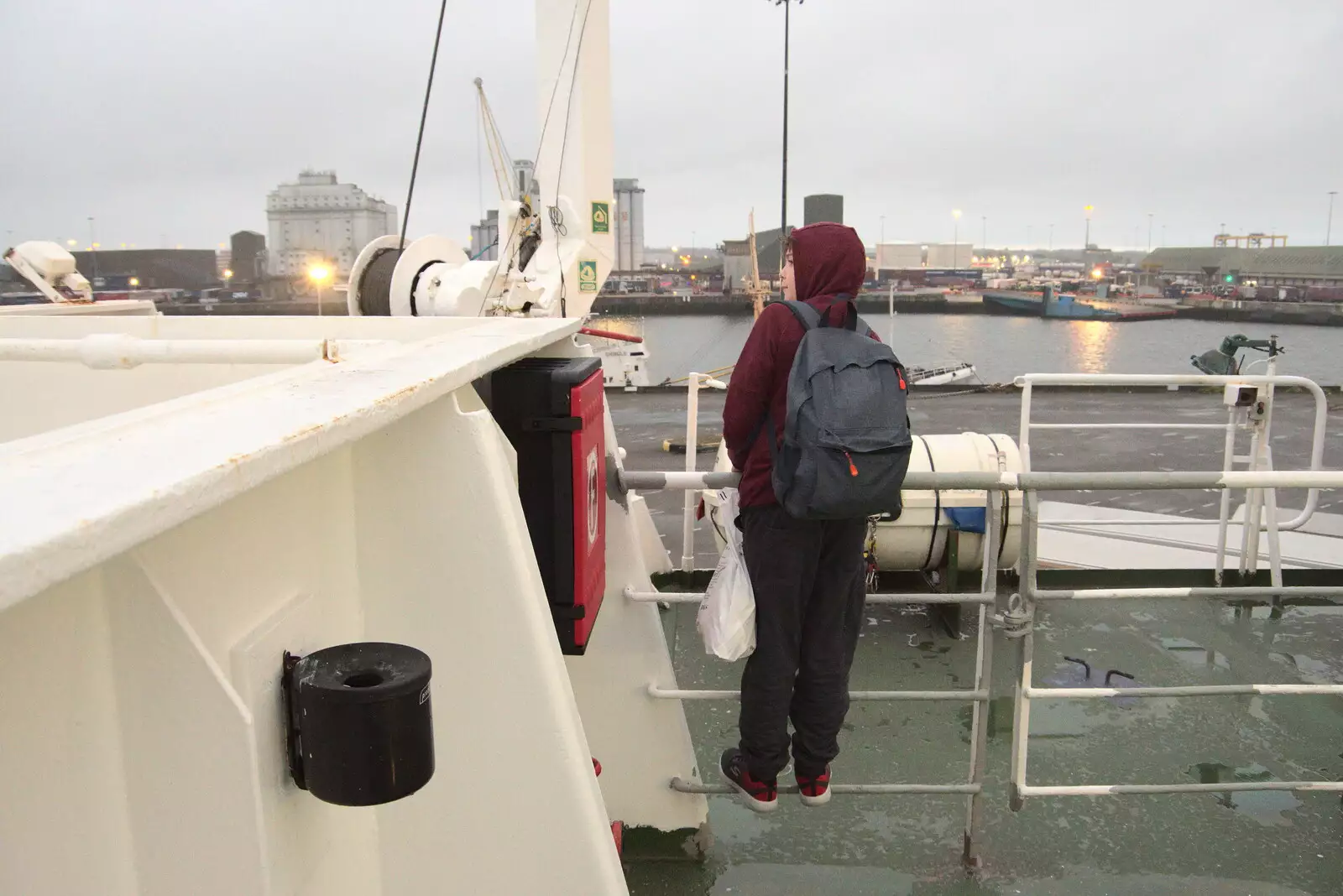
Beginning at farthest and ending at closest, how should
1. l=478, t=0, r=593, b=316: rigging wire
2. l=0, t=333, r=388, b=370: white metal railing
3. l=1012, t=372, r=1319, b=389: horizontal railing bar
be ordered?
l=478, t=0, r=593, b=316: rigging wire < l=1012, t=372, r=1319, b=389: horizontal railing bar < l=0, t=333, r=388, b=370: white metal railing

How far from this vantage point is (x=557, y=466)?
2041mm

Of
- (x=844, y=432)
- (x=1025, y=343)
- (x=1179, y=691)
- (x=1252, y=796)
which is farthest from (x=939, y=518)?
(x=1025, y=343)

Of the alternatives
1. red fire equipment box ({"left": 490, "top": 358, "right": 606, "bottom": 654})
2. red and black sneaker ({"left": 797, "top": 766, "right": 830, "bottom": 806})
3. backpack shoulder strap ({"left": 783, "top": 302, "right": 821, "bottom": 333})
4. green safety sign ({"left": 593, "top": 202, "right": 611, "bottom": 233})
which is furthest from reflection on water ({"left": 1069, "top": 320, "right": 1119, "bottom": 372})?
red fire equipment box ({"left": 490, "top": 358, "right": 606, "bottom": 654})

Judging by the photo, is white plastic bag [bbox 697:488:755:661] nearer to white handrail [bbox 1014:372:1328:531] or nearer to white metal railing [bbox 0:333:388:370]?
white metal railing [bbox 0:333:388:370]

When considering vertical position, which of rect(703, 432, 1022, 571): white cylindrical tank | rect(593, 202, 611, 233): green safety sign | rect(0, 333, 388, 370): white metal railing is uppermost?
rect(593, 202, 611, 233): green safety sign

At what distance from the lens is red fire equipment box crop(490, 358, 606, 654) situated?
2.01m

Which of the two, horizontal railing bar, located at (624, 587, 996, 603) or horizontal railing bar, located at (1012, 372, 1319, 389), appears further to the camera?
horizontal railing bar, located at (1012, 372, 1319, 389)

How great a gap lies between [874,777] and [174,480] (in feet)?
9.42

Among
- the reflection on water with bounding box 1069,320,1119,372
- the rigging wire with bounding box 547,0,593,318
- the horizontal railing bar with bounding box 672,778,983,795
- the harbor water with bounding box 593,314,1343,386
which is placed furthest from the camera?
the reflection on water with bounding box 1069,320,1119,372

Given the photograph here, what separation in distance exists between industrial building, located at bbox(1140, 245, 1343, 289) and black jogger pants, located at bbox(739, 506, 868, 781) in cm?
12642

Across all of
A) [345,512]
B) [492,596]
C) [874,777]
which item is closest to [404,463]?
[345,512]

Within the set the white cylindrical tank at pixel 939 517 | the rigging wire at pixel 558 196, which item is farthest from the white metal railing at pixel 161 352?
the rigging wire at pixel 558 196

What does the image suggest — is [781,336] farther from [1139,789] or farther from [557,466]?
[1139,789]

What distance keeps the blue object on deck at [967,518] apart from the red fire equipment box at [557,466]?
2.94 metres
